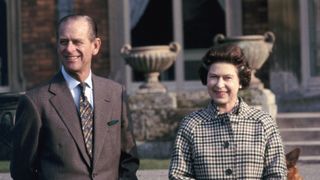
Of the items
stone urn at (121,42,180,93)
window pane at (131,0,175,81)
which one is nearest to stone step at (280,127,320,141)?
stone urn at (121,42,180,93)

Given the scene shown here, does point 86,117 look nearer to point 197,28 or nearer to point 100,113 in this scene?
point 100,113

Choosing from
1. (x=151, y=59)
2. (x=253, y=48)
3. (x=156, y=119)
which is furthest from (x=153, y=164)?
(x=253, y=48)

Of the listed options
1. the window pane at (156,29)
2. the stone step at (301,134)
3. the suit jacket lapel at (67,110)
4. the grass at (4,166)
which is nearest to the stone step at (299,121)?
the stone step at (301,134)

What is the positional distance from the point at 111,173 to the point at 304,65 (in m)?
A: 10.8

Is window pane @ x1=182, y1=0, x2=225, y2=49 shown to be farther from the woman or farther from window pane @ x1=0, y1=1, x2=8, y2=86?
the woman

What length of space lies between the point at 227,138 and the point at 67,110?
0.75 m

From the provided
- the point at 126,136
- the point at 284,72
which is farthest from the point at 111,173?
the point at 284,72

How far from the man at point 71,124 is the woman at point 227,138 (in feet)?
1.10

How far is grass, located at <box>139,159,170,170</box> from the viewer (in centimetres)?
1123

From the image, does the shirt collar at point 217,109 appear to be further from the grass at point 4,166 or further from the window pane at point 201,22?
the window pane at point 201,22

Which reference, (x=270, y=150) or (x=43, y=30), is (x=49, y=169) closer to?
(x=270, y=150)

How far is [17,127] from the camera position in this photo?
4.42m

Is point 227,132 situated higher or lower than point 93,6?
lower

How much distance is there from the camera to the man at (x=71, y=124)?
170 inches
